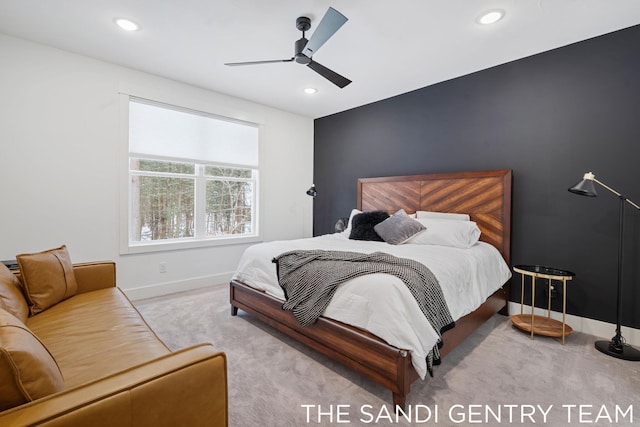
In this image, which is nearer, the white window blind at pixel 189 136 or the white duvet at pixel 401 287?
the white duvet at pixel 401 287

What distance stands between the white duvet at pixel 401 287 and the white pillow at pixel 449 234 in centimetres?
11

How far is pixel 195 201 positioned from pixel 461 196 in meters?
3.43

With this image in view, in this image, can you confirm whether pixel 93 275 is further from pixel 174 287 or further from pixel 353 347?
pixel 353 347

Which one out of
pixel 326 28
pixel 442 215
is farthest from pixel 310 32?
pixel 442 215

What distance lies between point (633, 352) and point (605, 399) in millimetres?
867

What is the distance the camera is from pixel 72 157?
314 cm

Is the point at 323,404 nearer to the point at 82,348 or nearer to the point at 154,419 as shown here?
the point at 154,419

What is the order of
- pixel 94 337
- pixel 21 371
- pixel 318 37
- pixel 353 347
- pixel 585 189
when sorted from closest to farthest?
pixel 21 371, pixel 94 337, pixel 353 347, pixel 318 37, pixel 585 189

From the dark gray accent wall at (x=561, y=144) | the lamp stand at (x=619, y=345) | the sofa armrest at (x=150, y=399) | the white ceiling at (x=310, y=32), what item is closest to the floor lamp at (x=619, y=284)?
the lamp stand at (x=619, y=345)

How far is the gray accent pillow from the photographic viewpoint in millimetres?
3346

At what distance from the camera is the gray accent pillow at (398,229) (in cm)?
335

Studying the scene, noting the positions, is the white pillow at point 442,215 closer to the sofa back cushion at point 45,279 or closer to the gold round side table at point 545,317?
the gold round side table at point 545,317

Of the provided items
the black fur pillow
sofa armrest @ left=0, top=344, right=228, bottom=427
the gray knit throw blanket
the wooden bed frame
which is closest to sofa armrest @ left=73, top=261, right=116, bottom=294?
the wooden bed frame

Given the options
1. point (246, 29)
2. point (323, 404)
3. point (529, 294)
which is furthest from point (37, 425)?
point (529, 294)
